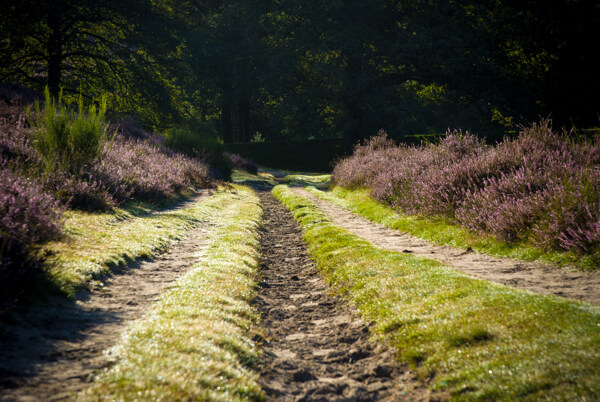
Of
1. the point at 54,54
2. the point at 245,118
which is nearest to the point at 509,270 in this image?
the point at 54,54

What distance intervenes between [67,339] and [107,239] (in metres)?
5.06

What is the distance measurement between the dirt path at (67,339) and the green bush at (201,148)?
24281mm

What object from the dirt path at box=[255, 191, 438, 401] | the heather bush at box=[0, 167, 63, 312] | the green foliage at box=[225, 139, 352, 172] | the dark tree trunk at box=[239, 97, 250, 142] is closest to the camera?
the dirt path at box=[255, 191, 438, 401]

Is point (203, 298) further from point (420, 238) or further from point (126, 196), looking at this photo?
point (126, 196)

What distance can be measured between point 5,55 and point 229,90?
35.4m

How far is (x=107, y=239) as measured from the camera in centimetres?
916

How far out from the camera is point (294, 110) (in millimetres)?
52312

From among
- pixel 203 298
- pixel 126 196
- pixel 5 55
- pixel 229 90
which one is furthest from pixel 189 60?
pixel 203 298

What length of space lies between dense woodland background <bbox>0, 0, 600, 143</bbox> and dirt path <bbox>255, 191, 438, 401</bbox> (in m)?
16.4

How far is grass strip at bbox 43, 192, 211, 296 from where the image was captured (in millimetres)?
6422

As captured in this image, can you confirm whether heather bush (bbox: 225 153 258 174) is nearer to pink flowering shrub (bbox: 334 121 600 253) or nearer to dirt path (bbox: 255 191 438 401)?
pink flowering shrub (bbox: 334 121 600 253)

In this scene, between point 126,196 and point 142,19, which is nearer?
point 126,196

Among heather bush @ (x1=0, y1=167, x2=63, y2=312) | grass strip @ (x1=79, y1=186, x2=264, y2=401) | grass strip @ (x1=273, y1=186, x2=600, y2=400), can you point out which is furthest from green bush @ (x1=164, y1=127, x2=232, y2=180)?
grass strip @ (x1=273, y1=186, x2=600, y2=400)

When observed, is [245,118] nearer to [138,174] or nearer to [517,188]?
[138,174]
